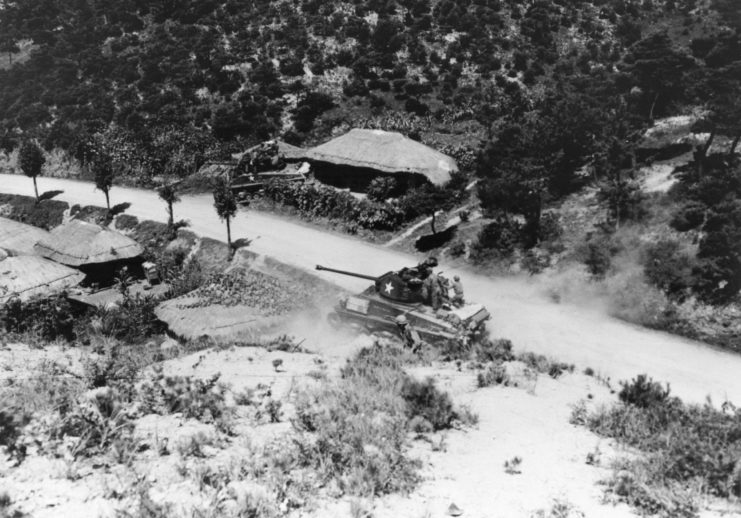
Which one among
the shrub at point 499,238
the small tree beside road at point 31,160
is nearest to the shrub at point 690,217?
the shrub at point 499,238

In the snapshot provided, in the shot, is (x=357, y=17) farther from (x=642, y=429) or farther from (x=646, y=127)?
(x=642, y=429)

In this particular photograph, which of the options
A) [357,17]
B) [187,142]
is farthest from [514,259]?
[357,17]

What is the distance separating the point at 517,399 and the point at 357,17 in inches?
2568

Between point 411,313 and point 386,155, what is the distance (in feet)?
73.5

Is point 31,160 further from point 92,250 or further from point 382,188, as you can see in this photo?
point 382,188

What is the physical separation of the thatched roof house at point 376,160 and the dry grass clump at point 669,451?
2595cm

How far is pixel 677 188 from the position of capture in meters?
29.9

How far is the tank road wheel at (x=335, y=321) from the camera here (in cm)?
2223

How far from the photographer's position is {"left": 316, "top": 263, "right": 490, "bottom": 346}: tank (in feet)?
61.9

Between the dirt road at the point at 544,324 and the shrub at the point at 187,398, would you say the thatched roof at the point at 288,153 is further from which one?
the shrub at the point at 187,398

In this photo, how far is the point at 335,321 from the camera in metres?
22.4

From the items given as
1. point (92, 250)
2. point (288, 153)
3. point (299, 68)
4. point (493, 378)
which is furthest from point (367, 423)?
point (299, 68)

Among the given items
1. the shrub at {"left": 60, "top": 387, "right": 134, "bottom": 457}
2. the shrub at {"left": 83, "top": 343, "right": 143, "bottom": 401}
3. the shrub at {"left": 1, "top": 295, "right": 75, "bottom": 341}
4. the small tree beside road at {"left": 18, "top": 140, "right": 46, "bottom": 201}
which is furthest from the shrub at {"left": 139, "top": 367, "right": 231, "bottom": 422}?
the small tree beside road at {"left": 18, "top": 140, "right": 46, "bottom": 201}

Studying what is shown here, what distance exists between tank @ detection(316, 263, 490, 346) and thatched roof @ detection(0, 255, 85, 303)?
15.2 metres
